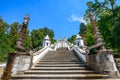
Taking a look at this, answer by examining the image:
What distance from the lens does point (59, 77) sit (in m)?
6.46

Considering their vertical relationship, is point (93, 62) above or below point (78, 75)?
above

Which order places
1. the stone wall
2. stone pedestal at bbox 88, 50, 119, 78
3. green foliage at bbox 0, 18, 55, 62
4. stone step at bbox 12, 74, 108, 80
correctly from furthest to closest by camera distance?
green foliage at bbox 0, 18, 55, 62, the stone wall, stone pedestal at bbox 88, 50, 119, 78, stone step at bbox 12, 74, 108, 80

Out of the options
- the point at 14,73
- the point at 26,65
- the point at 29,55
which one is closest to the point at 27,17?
the point at 29,55

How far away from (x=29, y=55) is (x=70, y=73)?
2.49m

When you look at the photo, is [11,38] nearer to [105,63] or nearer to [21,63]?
[21,63]

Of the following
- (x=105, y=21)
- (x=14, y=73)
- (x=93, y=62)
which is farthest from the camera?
(x=105, y=21)

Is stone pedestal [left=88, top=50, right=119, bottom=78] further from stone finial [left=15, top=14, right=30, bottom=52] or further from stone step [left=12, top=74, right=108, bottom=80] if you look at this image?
stone finial [left=15, top=14, right=30, bottom=52]

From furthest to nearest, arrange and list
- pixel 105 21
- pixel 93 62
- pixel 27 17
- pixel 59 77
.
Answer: pixel 105 21 < pixel 27 17 < pixel 93 62 < pixel 59 77

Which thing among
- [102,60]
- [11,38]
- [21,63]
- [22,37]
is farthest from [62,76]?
[11,38]

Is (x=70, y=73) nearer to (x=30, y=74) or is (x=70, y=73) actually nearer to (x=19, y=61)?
(x=30, y=74)

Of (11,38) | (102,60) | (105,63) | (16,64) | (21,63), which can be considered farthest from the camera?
(11,38)

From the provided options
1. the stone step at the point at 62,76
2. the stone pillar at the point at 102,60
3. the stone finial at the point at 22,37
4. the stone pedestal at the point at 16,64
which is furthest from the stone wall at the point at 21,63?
the stone pillar at the point at 102,60

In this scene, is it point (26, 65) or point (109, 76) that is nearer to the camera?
point (109, 76)

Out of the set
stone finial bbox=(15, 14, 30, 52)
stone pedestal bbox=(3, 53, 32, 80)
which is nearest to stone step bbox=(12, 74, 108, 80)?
stone pedestal bbox=(3, 53, 32, 80)
